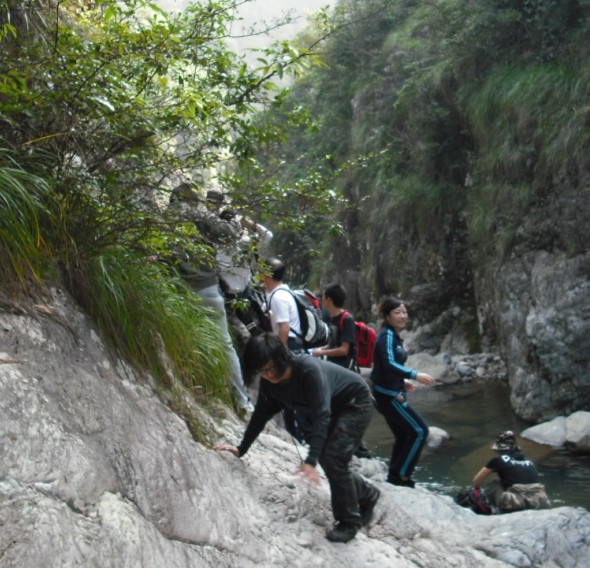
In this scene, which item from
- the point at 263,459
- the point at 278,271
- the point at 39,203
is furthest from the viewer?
the point at 278,271

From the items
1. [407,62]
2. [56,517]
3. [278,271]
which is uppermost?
[407,62]

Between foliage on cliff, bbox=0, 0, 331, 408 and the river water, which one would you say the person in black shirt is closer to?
the river water

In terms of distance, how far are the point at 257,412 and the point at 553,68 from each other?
11.4 m

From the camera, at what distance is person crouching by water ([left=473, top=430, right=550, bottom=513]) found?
6602 millimetres

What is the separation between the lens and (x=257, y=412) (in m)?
4.43

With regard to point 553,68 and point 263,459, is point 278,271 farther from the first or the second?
point 553,68

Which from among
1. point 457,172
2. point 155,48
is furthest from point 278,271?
point 457,172

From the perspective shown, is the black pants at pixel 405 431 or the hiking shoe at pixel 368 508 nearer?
the hiking shoe at pixel 368 508

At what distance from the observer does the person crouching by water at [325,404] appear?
403 centimetres

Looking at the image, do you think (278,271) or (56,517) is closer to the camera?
(56,517)

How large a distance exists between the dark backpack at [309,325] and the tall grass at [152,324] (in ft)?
3.01

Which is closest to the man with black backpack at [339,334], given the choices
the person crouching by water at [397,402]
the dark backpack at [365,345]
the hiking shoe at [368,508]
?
the dark backpack at [365,345]

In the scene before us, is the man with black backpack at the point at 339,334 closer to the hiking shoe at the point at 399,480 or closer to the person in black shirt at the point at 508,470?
the hiking shoe at the point at 399,480

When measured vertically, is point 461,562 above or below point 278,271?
below
